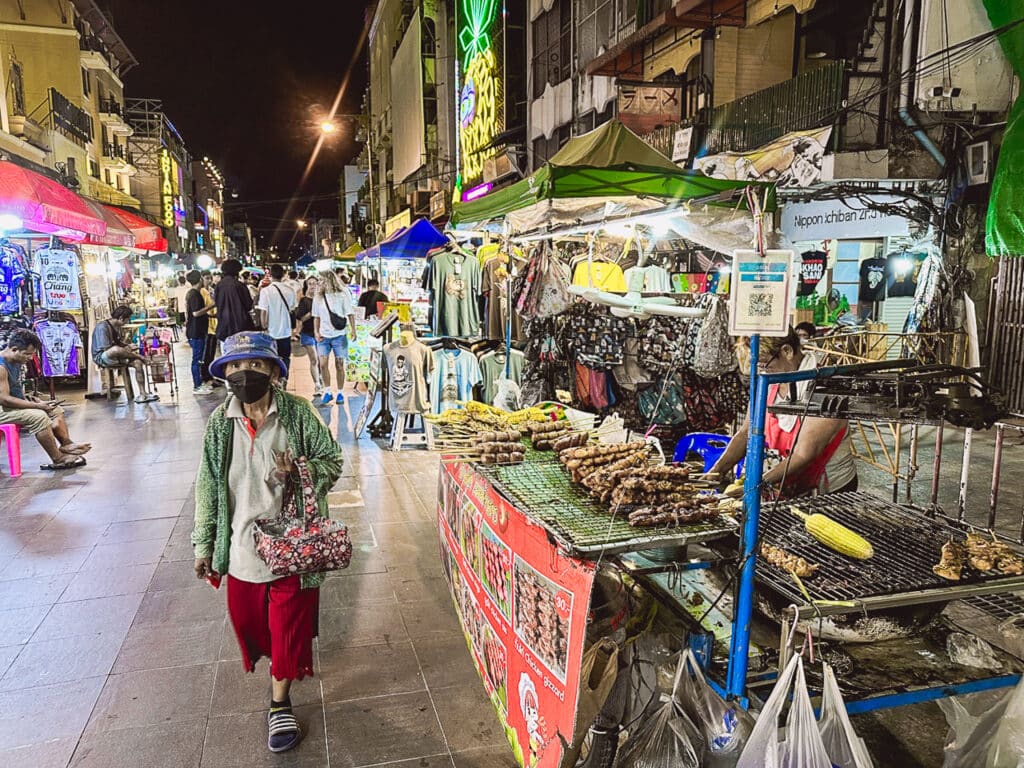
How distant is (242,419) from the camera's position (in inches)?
134

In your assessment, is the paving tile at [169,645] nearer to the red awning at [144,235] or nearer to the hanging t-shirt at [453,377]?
the hanging t-shirt at [453,377]

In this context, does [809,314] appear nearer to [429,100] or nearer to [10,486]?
[10,486]

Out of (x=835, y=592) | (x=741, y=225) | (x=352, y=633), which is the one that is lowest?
(x=352, y=633)

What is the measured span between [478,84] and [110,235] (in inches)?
525

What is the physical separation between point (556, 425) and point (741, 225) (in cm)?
248

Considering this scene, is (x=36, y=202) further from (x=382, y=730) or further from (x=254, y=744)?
(x=382, y=730)

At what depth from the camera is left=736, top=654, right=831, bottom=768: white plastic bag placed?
2.33 meters

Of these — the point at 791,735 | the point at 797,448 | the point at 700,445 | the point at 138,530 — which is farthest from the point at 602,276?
the point at 791,735

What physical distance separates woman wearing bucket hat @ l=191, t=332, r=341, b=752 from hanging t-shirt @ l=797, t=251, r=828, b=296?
38.4 ft

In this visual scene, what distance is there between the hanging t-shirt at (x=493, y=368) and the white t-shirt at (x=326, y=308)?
4.22 meters

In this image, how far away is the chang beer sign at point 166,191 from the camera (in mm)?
41812

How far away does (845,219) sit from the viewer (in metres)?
12.2

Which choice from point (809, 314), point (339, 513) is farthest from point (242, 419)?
point (809, 314)

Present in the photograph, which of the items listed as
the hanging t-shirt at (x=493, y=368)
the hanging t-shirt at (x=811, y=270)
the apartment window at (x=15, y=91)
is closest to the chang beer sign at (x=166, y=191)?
the apartment window at (x=15, y=91)
